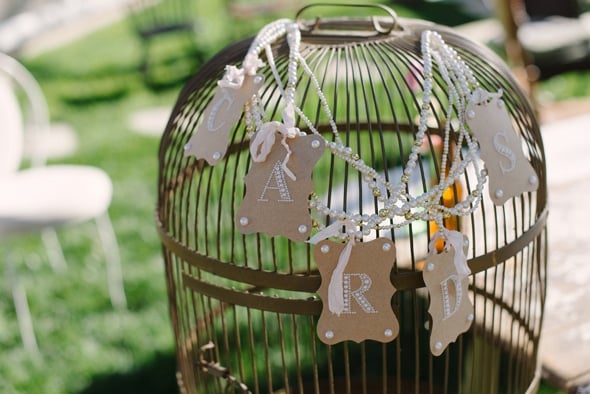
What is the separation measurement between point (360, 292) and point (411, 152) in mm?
294

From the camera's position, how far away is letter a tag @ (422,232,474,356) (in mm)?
1478

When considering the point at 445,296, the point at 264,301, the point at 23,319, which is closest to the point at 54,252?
the point at 23,319

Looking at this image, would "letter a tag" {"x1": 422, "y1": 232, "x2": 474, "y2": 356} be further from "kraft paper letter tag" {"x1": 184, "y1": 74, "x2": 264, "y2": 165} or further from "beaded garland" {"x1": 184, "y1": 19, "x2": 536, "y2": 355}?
"kraft paper letter tag" {"x1": 184, "y1": 74, "x2": 264, "y2": 165}

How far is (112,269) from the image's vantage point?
3494mm

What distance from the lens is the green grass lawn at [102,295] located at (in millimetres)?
2979

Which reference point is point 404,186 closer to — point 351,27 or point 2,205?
point 351,27

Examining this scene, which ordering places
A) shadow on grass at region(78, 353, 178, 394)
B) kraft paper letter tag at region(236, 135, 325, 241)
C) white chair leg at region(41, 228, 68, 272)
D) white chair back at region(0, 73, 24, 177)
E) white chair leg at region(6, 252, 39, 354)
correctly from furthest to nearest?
white chair leg at region(41, 228, 68, 272) < white chair back at region(0, 73, 24, 177) < white chair leg at region(6, 252, 39, 354) < shadow on grass at region(78, 353, 178, 394) < kraft paper letter tag at region(236, 135, 325, 241)

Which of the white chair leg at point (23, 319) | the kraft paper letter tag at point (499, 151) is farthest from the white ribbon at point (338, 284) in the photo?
the white chair leg at point (23, 319)

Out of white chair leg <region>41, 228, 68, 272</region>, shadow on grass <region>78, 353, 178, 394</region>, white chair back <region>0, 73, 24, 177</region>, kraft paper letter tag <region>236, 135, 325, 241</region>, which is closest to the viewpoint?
kraft paper letter tag <region>236, 135, 325, 241</region>

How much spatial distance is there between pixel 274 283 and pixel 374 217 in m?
0.26

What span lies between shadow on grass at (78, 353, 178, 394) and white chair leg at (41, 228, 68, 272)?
898 mm

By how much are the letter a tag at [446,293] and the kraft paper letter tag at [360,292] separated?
77mm

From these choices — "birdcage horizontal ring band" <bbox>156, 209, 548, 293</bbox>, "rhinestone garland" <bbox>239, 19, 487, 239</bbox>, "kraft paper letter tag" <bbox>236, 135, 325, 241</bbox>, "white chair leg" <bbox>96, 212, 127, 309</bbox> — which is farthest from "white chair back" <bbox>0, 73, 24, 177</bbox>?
"kraft paper letter tag" <bbox>236, 135, 325, 241</bbox>

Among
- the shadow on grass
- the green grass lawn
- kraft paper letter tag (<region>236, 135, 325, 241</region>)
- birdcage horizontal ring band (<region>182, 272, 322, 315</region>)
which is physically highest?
kraft paper letter tag (<region>236, 135, 325, 241</region>)
